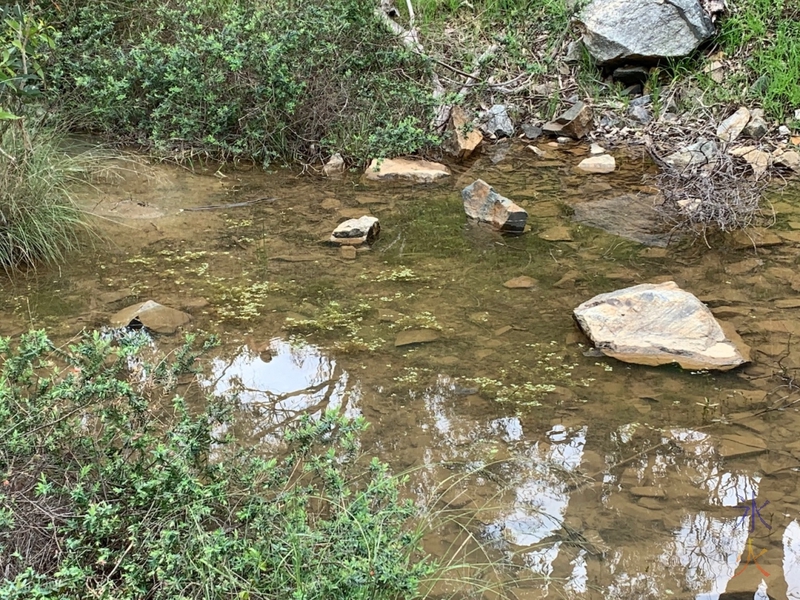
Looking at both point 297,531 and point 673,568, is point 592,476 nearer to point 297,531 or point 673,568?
point 673,568

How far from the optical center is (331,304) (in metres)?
3.53

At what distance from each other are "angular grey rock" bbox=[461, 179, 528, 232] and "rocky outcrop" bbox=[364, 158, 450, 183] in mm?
540

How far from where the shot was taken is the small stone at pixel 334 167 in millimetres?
5273

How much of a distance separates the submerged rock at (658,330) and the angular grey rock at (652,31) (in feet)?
12.4

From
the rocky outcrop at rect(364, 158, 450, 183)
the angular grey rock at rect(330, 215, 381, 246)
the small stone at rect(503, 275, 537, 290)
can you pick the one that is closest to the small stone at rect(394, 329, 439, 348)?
the small stone at rect(503, 275, 537, 290)

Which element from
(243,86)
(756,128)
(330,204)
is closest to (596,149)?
(756,128)

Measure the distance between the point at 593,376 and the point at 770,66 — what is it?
442 centimetres

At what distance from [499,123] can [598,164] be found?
3.54ft

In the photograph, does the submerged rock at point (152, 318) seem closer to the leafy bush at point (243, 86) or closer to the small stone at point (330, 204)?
the small stone at point (330, 204)

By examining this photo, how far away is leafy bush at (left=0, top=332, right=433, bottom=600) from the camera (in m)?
1.59

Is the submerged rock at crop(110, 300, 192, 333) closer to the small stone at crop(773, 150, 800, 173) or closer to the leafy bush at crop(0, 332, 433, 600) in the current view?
the leafy bush at crop(0, 332, 433, 600)

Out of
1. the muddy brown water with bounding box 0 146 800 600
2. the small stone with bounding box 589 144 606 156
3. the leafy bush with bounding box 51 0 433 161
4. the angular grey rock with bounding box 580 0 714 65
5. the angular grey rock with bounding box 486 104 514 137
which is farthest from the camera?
the angular grey rock with bounding box 580 0 714 65

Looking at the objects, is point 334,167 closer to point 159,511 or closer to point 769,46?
point 159,511

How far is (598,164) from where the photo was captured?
17.9 feet
